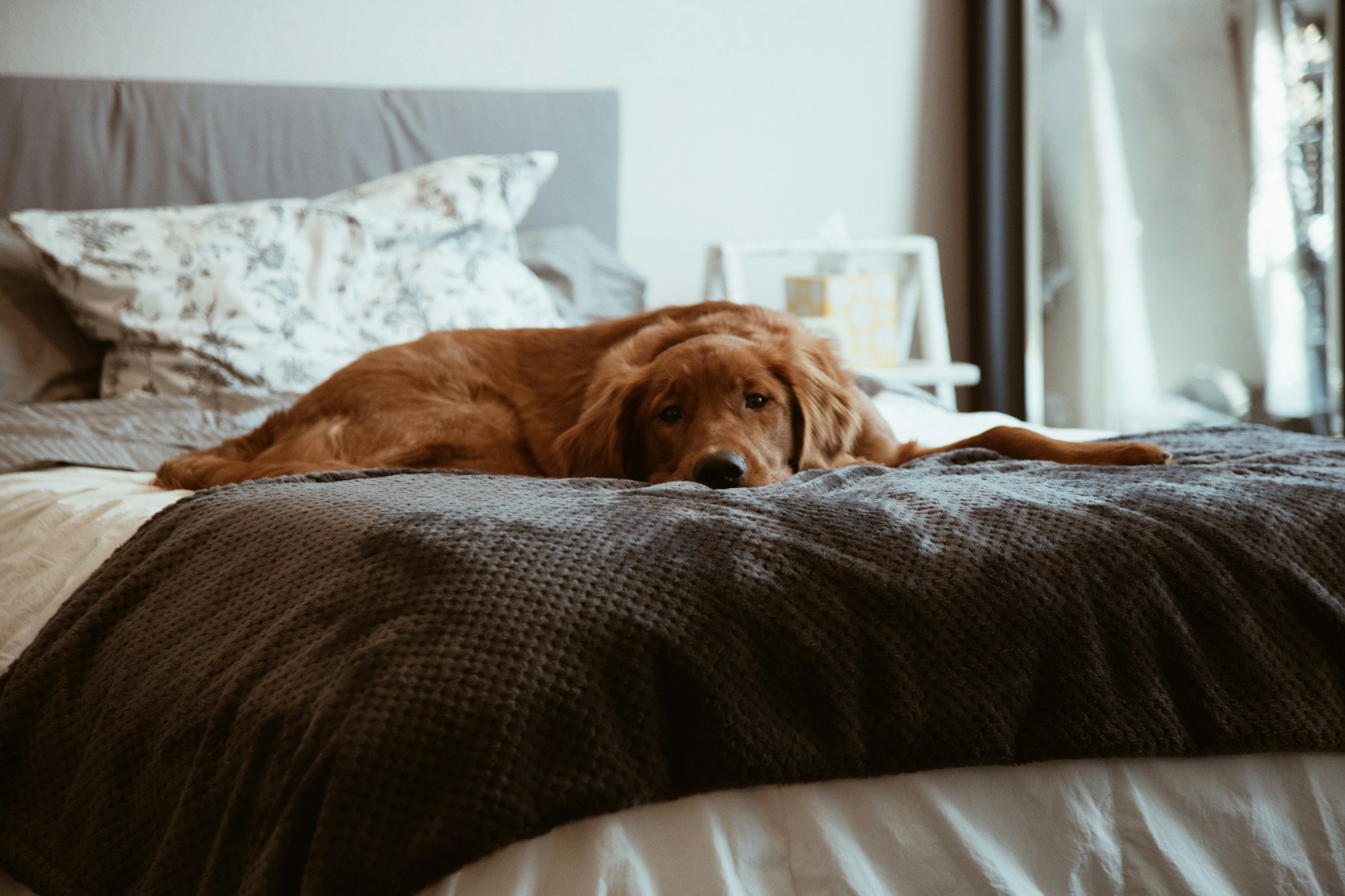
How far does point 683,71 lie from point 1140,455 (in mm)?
2833

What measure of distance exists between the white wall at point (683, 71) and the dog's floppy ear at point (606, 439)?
2.11 metres

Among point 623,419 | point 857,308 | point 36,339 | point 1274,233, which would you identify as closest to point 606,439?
point 623,419

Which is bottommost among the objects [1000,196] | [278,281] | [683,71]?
[278,281]

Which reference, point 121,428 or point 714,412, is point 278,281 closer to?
point 121,428

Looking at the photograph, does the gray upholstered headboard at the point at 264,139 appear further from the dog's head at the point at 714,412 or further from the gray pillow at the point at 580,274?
the dog's head at the point at 714,412

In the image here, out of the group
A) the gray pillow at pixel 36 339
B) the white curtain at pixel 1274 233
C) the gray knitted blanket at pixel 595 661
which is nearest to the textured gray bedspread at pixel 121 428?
the gray pillow at pixel 36 339

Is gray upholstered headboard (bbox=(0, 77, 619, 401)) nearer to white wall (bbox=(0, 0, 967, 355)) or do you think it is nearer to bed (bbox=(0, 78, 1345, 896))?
white wall (bbox=(0, 0, 967, 355))

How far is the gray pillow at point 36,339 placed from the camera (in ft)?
8.43

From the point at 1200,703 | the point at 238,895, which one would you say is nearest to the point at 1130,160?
the point at 1200,703

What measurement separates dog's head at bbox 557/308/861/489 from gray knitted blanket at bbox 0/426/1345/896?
67 cm

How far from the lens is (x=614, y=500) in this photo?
1.18 meters

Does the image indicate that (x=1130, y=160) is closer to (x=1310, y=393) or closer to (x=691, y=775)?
(x=1310, y=393)

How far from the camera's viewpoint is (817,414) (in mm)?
1938

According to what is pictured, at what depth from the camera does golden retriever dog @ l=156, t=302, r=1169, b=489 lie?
6.08 feet
